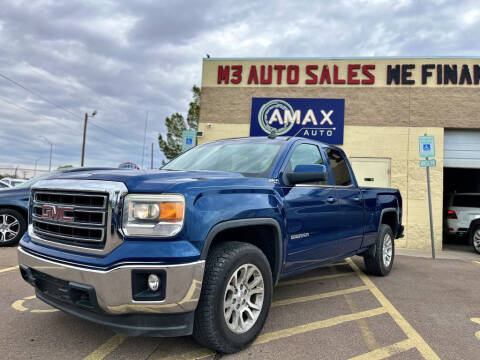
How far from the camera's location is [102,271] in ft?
7.25

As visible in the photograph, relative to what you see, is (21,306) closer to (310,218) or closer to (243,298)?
(243,298)

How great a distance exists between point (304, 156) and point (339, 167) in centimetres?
91

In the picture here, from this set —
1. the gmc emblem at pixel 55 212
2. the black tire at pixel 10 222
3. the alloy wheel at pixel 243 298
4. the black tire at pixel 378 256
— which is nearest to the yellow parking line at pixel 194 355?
the alloy wheel at pixel 243 298

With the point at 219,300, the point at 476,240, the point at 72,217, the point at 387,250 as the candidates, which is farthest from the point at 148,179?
the point at 476,240

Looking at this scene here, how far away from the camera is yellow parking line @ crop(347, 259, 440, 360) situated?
2865 mm

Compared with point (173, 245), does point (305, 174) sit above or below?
above

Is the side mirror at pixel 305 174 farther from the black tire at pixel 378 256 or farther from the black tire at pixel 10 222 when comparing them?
the black tire at pixel 10 222

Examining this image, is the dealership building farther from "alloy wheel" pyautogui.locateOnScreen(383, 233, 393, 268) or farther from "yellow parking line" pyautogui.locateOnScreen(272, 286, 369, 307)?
"yellow parking line" pyautogui.locateOnScreen(272, 286, 369, 307)

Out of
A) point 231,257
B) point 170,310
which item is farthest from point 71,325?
point 231,257

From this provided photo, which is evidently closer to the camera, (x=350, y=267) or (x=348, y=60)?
(x=350, y=267)

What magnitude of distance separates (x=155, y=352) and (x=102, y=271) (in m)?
0.92

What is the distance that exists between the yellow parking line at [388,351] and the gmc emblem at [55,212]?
245 cm

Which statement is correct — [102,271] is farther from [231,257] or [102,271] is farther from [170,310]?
[231,257]

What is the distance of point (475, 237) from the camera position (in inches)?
397
